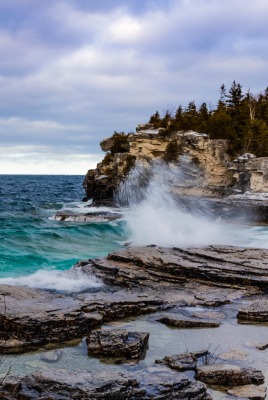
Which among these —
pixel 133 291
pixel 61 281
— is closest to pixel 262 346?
pixel 133 291

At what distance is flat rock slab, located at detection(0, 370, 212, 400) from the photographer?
680 cm

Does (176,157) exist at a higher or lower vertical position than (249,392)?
higher

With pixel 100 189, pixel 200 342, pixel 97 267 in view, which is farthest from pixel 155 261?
pixel 100 189

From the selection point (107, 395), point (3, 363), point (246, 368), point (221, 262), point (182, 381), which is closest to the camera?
point (107, 395)

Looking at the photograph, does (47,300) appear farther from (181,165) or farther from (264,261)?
(181,165)

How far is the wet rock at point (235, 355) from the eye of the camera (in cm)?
880

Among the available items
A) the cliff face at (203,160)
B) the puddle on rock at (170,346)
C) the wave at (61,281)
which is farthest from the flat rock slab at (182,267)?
the cliff face at (203,160)

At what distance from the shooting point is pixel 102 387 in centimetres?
691

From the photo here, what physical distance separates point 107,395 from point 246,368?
2683 mm

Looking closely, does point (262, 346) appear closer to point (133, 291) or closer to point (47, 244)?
Answer: point (133, 291)

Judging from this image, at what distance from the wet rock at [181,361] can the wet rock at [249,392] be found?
96cm

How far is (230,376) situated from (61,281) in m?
8.34

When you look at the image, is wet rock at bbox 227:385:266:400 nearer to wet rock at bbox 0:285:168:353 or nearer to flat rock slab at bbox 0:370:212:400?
flat rock slab at bbox 0:370:212:400

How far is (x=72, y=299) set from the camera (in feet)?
39.6
